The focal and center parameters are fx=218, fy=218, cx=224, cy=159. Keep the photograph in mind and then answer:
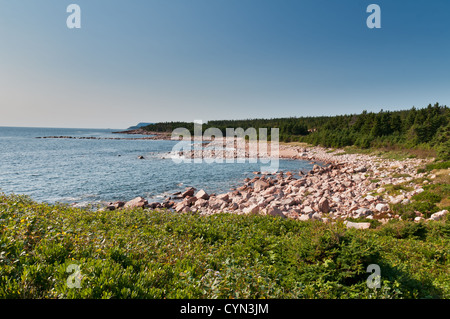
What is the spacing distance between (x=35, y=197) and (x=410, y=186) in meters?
33.8

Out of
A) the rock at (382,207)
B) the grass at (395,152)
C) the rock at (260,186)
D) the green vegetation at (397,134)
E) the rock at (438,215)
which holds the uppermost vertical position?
the green vegetation at (397,134)

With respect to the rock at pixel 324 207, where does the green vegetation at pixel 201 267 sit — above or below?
above

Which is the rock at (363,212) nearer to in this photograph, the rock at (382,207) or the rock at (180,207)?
the rock at (382,207)

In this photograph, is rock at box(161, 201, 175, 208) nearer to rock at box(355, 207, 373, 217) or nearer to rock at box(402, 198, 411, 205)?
rock at box(355, 207, 373, 217)

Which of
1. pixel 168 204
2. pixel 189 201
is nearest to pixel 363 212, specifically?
pixel 189 201

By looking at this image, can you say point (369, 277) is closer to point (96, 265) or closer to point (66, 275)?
point (96, 265)

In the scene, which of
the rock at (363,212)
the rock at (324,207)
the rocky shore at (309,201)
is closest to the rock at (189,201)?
the rocky shore at (309,201)

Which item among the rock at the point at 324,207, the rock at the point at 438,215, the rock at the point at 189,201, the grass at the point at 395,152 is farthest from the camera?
the grass at the point at 395,152

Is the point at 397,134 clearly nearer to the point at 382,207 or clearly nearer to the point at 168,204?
the point at 382,207

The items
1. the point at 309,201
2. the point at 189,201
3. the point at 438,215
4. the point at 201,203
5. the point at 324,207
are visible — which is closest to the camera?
the point at 438,215

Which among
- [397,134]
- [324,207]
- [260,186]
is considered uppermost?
[397,134]
